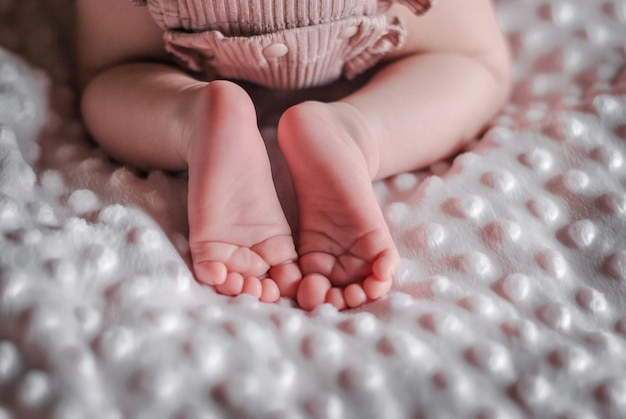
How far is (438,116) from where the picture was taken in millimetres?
648

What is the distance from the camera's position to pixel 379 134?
2.01 ft

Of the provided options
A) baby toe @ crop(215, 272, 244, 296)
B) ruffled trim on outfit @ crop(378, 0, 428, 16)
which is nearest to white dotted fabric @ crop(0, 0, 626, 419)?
baby toe @ crop(215, 272, 244, 296)

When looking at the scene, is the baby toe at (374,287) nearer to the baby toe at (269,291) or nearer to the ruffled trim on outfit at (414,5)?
the baby toe at (269,291)

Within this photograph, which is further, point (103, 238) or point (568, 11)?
point (568, 11)

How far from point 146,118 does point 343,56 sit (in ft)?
0.62

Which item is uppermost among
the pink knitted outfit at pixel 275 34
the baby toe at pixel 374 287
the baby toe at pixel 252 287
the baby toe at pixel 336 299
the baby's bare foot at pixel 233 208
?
the pink knitted outfit at pixel 275 34

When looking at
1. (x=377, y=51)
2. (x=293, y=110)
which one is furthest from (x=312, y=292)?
(x=377, y=51)

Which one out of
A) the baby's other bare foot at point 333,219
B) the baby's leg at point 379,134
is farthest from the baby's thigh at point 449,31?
the baby's other bare foot at point 333,219

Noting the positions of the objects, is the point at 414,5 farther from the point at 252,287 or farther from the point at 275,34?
the point at 252,287

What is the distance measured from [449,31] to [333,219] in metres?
0.27

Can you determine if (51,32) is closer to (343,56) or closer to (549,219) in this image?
(343,56)

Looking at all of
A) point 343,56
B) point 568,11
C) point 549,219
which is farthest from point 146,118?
point 568,11

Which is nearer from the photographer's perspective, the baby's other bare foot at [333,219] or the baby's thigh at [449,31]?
the baby's other bare foot at [333,219]

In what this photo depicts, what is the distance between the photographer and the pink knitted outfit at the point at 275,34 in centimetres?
57
